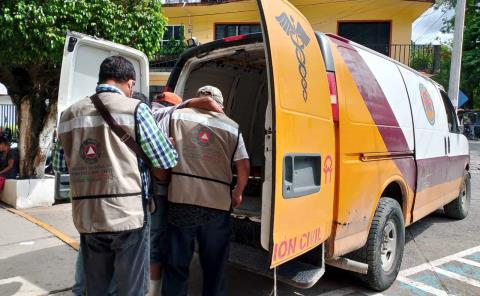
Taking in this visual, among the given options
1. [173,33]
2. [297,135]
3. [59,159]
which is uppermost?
[173,33]

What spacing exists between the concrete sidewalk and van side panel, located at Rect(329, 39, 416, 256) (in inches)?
101

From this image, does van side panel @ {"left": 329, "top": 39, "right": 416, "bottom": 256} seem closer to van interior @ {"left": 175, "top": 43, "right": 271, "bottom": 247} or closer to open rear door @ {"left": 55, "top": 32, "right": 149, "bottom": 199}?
van interior @ {"left": 175, "top": 43, "right": 271, "bottom": 247}

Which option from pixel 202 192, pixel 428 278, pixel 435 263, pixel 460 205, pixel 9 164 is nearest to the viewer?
pixel 202 192

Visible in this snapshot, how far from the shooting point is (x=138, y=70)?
479cm

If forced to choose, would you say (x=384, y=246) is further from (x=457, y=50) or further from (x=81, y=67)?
(x=457, y=50)

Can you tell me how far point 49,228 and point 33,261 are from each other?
130 centimetres

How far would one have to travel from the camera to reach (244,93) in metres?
5.15

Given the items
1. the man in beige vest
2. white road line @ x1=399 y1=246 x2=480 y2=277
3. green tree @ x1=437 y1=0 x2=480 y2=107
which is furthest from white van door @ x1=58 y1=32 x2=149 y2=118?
green tree @ x1=437 y1=0 x2=480 y2=107

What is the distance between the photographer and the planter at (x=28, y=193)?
700 centimetres

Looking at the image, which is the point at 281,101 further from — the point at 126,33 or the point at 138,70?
the point at 126,33

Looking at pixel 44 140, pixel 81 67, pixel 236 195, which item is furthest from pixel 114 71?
pixel 44 140

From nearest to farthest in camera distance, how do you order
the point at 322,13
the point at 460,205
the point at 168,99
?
the point at 168,99 < the point at 460,205 < the point at 322,13

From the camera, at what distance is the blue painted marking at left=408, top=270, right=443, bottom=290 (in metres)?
4.32

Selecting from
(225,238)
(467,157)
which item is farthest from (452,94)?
(225,238)
